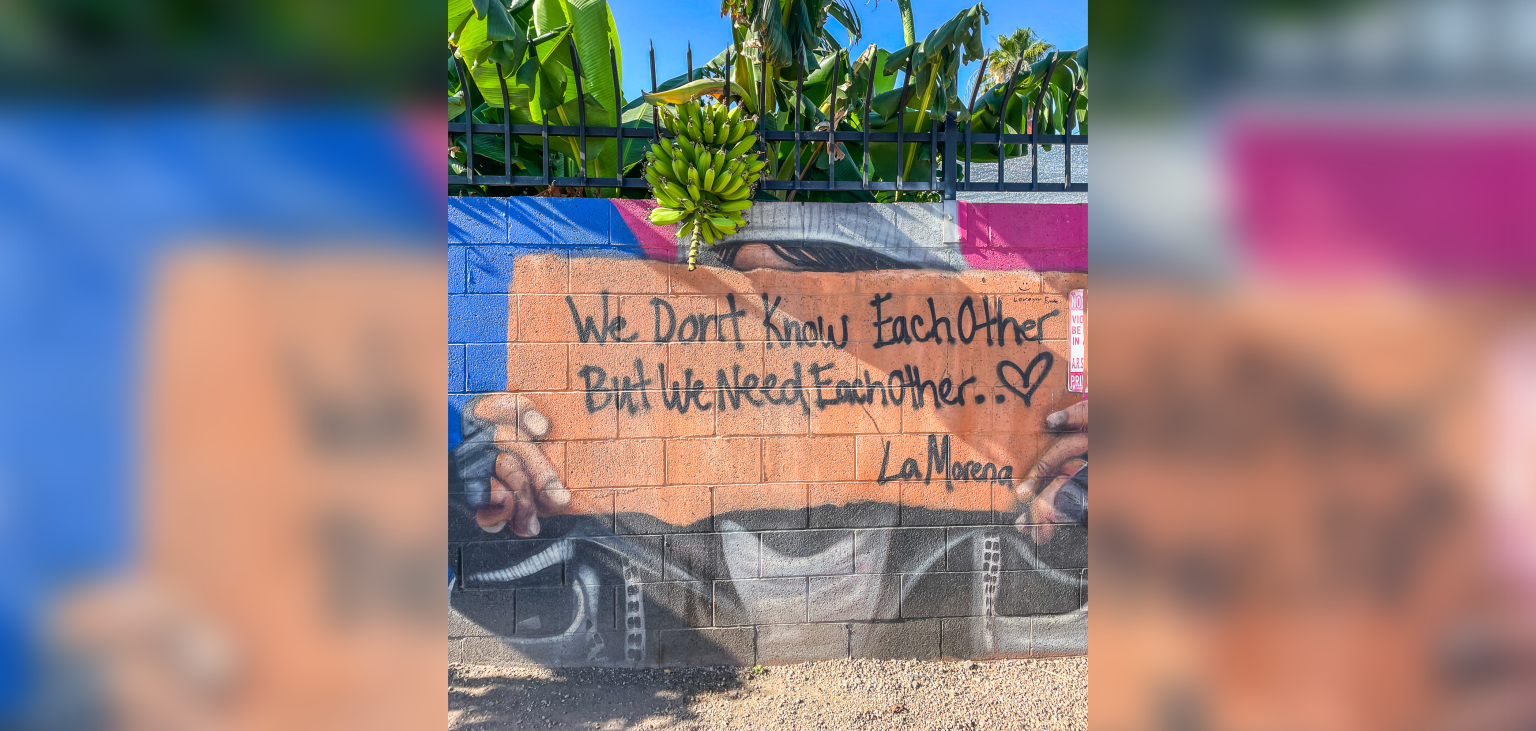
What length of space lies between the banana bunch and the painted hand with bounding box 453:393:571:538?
37.9 inches

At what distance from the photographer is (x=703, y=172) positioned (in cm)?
307

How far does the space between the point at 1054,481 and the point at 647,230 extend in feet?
6.87

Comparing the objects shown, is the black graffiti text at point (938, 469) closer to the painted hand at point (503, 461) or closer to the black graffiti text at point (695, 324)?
the black graffiti text at point (695, 324)

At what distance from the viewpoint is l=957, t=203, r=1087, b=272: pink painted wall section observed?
3301 mm

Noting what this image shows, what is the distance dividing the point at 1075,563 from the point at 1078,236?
1.47m

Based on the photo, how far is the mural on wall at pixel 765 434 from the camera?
317 cm

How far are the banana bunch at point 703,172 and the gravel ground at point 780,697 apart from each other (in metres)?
1.79
